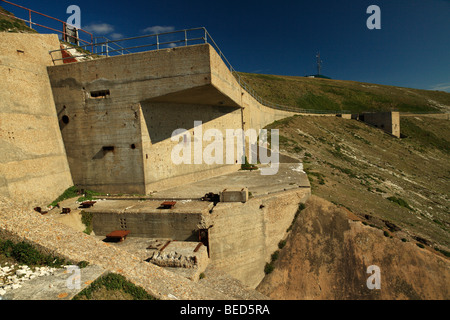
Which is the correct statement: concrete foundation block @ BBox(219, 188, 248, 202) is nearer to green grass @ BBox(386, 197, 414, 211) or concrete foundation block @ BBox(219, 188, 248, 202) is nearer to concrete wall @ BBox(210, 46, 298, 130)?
concrete wall @ BBox(210, 46, 298, 130)

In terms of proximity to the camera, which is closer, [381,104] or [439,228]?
[439,228]

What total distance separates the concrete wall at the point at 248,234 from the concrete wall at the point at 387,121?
4587 cm

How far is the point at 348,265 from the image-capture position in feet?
42.1

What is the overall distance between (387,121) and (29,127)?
56478 millimetres

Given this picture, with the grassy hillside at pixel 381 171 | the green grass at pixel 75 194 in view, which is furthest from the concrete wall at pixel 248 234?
the green grass at pixel 75 194

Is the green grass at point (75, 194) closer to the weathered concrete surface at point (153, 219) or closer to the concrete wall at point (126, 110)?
the concrete wall at point (126, 110)

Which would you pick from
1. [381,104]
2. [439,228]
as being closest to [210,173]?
[439,228]

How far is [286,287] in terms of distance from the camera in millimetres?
12547

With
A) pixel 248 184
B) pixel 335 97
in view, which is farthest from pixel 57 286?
pixel 335 97

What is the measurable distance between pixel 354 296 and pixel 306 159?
16102mm

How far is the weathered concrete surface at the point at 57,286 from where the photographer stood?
5.51 metres

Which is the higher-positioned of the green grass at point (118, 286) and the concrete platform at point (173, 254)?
the green grass at point (118, 286)

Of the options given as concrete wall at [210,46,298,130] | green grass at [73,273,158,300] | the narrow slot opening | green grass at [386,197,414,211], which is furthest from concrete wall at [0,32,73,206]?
green grass at [386,197,414,211]

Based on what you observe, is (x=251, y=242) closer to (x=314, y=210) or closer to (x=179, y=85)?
(x=314, y=210)
